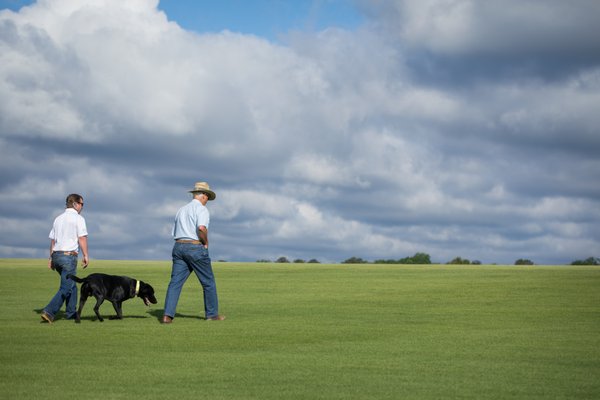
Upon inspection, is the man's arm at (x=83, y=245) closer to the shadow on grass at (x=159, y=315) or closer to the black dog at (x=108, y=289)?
the black dog at (x=108, y=289)

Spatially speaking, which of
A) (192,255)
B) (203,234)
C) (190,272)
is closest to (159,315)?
(190,272)

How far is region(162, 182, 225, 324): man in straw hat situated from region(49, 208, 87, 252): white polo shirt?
6.91ft

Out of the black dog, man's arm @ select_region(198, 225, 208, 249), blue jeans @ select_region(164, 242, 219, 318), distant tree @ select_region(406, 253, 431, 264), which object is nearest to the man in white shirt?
the black dog

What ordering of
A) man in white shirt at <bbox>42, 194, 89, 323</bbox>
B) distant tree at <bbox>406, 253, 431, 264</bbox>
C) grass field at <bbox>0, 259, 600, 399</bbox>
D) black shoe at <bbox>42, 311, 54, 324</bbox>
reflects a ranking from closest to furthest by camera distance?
grass field at <bbox>0, 259, 600, 399</bbox> < black shoe at <bbox>42, 311, 54, 324</bbox> < man in white shirt at <bbox>42, 194, 89, 323</bbox> < distant tree at <bbox>406, 253, 431, 264</bbox>

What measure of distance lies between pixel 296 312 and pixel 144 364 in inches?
306

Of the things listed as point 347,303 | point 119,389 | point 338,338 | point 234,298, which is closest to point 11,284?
point 234,298

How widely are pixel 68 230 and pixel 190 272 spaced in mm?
2806

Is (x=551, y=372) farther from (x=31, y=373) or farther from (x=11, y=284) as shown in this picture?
(x=11, y=284)

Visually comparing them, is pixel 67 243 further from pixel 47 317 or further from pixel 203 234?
pixel 203 234

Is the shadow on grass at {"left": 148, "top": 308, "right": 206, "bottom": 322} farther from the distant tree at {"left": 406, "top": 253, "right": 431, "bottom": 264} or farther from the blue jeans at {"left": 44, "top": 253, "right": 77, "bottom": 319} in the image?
the distant tree at {"left": 406, "top": 253, "right": 431, "bottom": 264}

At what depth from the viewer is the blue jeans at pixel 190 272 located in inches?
615

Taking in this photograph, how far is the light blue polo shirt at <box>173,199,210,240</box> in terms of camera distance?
1571 centimetres

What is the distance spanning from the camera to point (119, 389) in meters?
8.56

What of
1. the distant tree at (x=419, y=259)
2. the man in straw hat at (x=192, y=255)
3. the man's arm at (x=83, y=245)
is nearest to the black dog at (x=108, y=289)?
the man's arm at (x=83, y=245)
